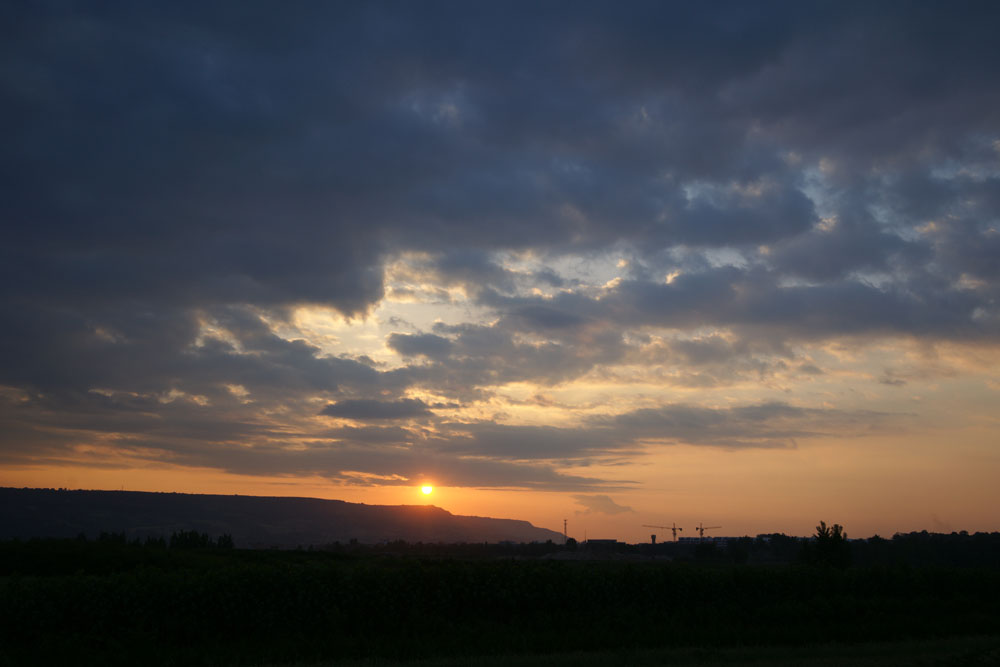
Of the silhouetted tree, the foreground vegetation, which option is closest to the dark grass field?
the foreground vegetation

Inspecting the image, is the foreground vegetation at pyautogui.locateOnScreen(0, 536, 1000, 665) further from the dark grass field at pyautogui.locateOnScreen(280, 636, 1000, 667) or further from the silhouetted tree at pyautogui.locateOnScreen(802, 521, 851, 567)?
the silhouetted tree at pyautogui.locateOnScreen(802, 521, 851, 567)

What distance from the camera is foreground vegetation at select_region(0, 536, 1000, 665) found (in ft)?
81.4

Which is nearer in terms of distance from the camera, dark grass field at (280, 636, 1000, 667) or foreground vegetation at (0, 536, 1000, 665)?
dark grass field at (280, 636, 1000, 667)

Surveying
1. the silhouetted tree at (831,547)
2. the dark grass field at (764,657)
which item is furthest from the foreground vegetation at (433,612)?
the silhouetted tree at (831,547)

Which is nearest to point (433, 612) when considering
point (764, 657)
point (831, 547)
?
point (764, 657)

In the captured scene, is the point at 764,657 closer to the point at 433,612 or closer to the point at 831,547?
the point at 433,612

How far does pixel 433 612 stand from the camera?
96.6 feet

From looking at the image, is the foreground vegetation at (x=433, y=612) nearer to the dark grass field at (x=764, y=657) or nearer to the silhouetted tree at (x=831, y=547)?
the dark grass field at (x=764, y=657)

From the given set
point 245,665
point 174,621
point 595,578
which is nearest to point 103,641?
point 174,621

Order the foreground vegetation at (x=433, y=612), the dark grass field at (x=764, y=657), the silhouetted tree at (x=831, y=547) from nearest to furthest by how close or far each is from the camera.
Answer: the dark grass field at (x=764, y=657), the foreground vegetation at (x=433, y=612), the silhouetted tree at (x=831, y=547)

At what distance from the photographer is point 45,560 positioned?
2291 inches

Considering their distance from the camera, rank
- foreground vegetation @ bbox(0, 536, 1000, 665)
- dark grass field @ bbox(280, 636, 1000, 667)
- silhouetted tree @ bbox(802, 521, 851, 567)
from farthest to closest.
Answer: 1. silhouetted tree @ bbox(802, 521, 851, 567)
2. foreground vegetation @ bbox(0, 536, 1000, 665)
3. dark grass field @ bbox(280, 636, 1000, 667)

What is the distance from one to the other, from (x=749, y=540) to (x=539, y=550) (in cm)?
4607

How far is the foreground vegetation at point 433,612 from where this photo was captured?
24.8 m
